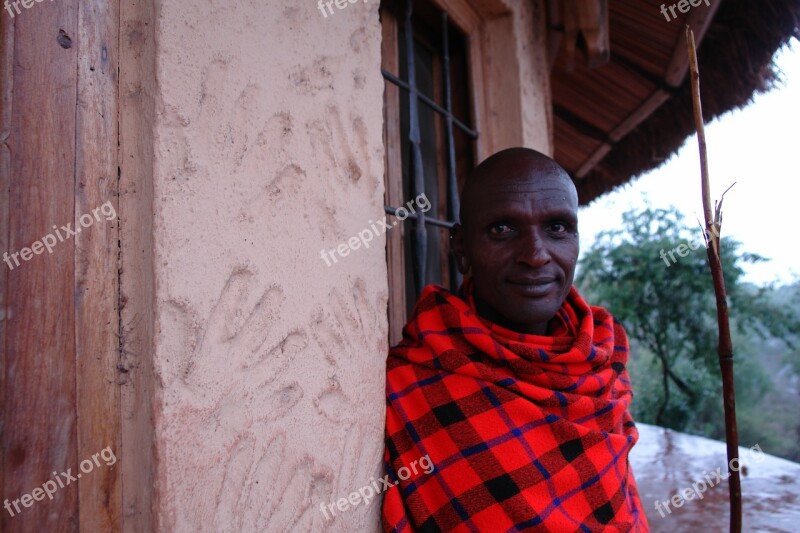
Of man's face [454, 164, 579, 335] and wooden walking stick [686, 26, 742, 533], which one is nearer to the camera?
wooden walking stick [686, 26, 742, 533]

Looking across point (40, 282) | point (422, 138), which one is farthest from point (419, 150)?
point (40, 282)

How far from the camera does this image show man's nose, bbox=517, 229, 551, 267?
3.76ft

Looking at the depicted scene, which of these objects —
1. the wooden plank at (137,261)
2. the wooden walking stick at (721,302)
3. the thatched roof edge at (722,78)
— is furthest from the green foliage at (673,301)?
the wooden plank at (137,261)

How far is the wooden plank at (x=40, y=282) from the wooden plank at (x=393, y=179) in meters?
0.99

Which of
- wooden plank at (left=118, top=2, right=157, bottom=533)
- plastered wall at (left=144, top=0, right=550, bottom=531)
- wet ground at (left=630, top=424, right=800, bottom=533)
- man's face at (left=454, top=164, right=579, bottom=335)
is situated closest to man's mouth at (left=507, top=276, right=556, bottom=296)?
man's face at (left=454, top=164, right=579, bottom=335)

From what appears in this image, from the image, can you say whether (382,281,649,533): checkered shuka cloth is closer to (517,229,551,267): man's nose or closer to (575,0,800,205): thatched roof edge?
(517,229,551,267): man's nose

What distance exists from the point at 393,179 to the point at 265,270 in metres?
0.91

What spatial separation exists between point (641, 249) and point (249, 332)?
6175 mm

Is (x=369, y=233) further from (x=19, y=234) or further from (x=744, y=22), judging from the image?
(x=744, y=22)

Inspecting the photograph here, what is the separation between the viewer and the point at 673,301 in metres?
5.93

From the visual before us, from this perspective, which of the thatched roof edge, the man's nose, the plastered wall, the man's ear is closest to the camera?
the plastered wall

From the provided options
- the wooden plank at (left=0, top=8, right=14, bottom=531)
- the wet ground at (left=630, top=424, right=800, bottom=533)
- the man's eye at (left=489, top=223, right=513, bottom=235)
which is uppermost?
the man's eye at (left=489, top=223, right=513, bottom=235)

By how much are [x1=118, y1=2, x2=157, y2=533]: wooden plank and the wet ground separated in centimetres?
190

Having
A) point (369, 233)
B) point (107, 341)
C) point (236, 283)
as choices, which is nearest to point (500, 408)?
point (369, 233)
